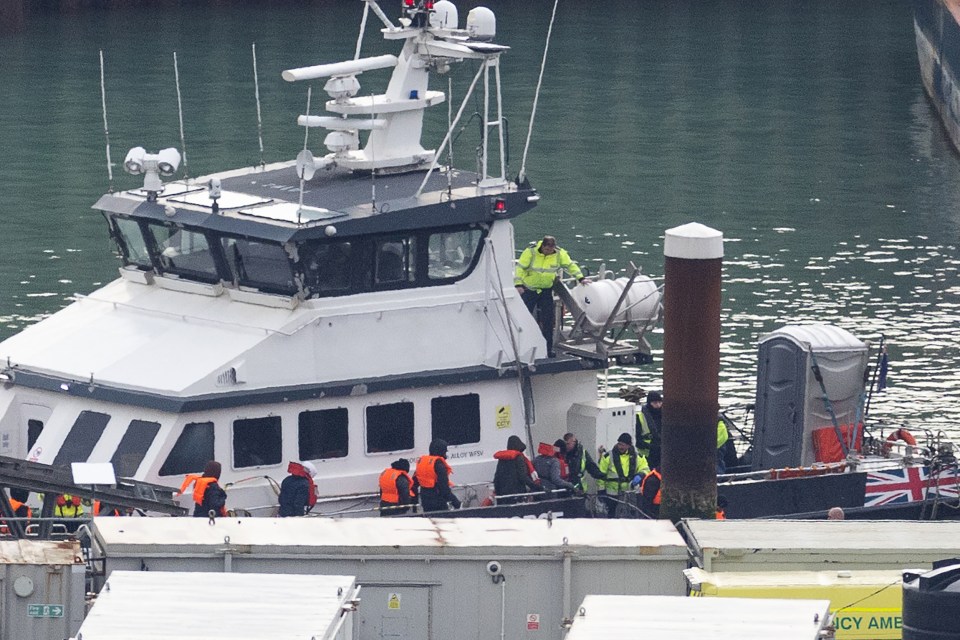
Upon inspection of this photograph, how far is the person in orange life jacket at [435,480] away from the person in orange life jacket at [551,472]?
4.04 feet

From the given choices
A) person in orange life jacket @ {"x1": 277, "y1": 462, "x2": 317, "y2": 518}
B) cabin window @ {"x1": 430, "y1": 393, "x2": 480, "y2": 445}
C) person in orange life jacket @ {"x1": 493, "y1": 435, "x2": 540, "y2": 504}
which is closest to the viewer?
person in orange life jacket @ {"x1": 277, "y1": 462, "x2": 317, "y2": 518}

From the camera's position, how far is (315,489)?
60.8 feet

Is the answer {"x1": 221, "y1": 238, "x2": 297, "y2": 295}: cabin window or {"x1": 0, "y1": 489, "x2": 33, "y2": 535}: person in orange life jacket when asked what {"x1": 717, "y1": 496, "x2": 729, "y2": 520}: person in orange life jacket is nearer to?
{"x1": 221, "y1": 238, "x2": 297, "y2": 295}: cabin window

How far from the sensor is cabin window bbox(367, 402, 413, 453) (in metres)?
19.4

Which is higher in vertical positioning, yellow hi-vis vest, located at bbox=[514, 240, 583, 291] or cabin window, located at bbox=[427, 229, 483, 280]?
cabin window, located at bbox=[427, 229, 483, 280]

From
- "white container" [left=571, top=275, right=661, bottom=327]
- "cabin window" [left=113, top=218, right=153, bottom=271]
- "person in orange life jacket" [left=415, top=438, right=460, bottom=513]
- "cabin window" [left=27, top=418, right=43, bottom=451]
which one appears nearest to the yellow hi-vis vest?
"white container" [left=571, top=275, right=661, bottom=327]

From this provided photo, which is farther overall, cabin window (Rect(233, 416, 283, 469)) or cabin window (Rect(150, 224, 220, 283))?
cabin window (Rect(150, 224, 220, 283))

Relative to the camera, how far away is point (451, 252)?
19875 millimetres

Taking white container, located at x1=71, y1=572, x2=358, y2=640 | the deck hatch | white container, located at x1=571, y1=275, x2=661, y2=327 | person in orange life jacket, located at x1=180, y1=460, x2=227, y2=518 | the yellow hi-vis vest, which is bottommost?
person in orange life jacket, located at x1=180, y1=460, x2=227, y2=518

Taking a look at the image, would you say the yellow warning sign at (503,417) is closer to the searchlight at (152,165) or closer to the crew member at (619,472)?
the crew member at (619,472)

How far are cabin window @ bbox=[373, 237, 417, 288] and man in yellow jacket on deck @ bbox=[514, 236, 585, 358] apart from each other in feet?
5.68

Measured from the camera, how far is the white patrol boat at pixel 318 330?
739 inches

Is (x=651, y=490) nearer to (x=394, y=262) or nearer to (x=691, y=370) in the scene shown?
(x=691, y=370)

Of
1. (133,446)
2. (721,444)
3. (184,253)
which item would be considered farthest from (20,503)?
(721,444)
